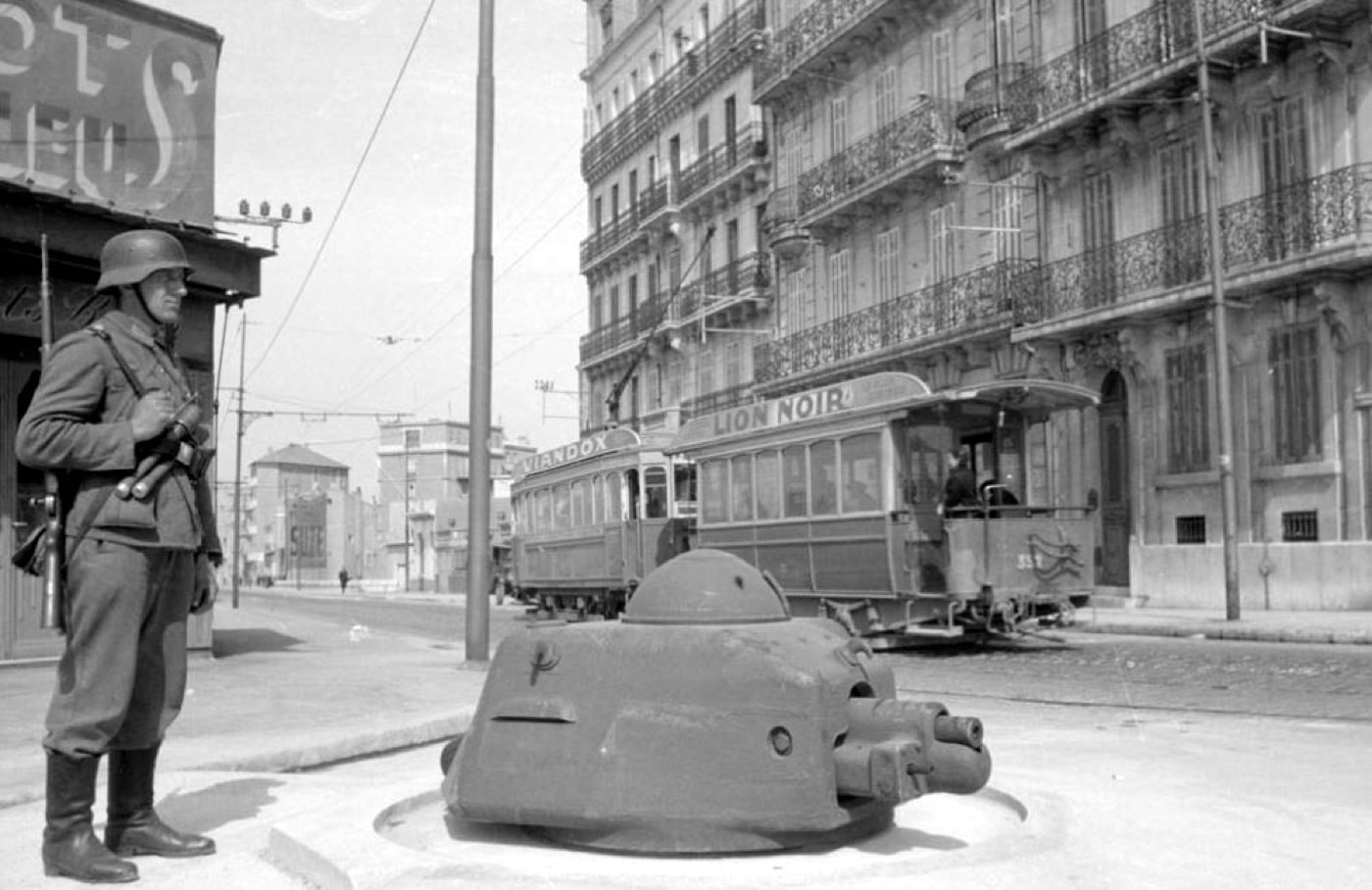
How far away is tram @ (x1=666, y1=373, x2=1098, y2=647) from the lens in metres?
16.7

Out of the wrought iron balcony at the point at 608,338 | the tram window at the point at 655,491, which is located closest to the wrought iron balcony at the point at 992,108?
the tram window at the point at 655,491

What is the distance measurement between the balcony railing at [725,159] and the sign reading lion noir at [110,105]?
2624cm

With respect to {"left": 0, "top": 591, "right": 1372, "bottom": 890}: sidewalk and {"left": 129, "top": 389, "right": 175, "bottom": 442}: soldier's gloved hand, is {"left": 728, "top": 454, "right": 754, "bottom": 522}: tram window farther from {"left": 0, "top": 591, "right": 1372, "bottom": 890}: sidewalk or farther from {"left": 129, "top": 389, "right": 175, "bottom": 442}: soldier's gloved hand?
{"left": 129, "top": 389, "right": 175, "bottom": 442}: soldier's gloved hand

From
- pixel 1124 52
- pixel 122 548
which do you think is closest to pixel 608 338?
pixel 1124 52

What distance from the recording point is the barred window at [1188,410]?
24531 millimetres

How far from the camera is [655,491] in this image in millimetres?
23281

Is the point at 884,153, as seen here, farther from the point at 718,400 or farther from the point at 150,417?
the point at 150,417

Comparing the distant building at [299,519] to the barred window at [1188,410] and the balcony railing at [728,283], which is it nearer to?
the balcony railing at [728,283]

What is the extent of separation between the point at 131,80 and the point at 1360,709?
12.4m

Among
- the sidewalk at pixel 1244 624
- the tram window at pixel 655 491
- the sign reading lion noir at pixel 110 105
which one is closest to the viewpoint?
the sign reading lion noir at pixel 110 105

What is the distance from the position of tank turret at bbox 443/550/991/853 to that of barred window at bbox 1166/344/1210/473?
69.3ft

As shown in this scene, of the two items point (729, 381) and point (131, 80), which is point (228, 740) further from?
point (729, 381)

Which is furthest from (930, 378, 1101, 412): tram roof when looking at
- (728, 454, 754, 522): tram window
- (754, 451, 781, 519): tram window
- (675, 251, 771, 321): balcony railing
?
(675, 251, 771, 321): balcony railing

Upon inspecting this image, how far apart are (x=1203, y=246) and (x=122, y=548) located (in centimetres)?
2240
